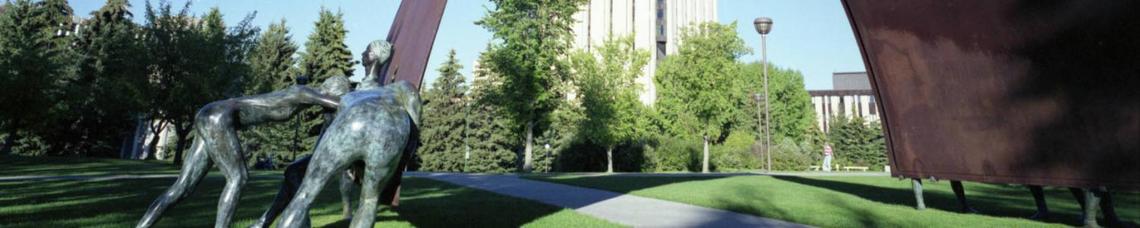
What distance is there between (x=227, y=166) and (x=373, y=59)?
1.28 m

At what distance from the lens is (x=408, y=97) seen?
3.82m

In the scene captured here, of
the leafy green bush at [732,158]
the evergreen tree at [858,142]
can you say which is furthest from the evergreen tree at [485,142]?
the evergreen tree at [858,142]

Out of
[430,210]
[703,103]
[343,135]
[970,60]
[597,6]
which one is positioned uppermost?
[597,6]

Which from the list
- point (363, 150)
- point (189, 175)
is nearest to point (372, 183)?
point (363, 150)

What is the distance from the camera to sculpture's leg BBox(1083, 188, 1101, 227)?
259 inches

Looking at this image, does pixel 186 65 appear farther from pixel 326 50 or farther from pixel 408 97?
pixel 408 97

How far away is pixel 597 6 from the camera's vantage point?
52469 millimetres

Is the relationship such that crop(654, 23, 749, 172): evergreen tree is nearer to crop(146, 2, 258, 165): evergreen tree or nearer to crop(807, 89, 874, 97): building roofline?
crop(146, 2, 258, 165): evergreen tree

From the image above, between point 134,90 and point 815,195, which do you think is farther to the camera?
point 134,90

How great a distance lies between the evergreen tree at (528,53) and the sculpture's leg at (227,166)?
2066 cm

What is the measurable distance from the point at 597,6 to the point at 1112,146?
48.0 m

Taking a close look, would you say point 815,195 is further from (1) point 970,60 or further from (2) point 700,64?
(2) point 700,64

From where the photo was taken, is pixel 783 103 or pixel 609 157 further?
pixel 783 103

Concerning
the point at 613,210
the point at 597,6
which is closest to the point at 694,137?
the point at 597,6
